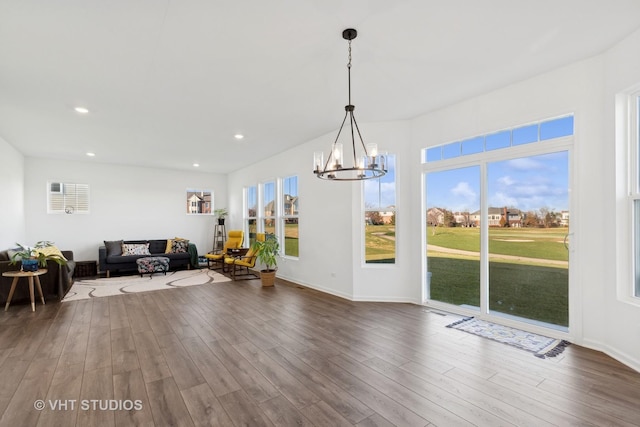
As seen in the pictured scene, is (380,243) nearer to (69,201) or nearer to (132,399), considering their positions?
(132,399)

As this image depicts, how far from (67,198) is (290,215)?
5625mm

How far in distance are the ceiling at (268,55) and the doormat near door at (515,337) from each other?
2848mm

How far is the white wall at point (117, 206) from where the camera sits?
7.07 meters

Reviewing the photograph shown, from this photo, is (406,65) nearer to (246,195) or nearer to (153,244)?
(246,195)

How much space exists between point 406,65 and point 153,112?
344 cm

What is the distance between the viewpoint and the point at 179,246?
8.03 metres

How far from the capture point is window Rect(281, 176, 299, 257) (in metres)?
6.46

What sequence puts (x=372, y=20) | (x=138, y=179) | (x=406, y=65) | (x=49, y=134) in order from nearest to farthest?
1. (x=372, y=20)
2. (x=406, y=65)
3. (x=49, y=134)
4. (x=138, y=179)

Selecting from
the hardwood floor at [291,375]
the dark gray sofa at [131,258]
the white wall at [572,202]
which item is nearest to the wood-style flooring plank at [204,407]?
the hardwood floor at [291,375]

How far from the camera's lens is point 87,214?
7.59 metres

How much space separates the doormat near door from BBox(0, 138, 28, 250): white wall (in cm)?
749

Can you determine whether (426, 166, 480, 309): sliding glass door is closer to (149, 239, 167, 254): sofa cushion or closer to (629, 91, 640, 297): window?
(629, 91, 640, 297): window

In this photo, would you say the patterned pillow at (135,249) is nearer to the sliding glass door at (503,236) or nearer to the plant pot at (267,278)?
the plant pot at (267,278)

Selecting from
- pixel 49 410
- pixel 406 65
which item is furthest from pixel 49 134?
pixel 406 65
